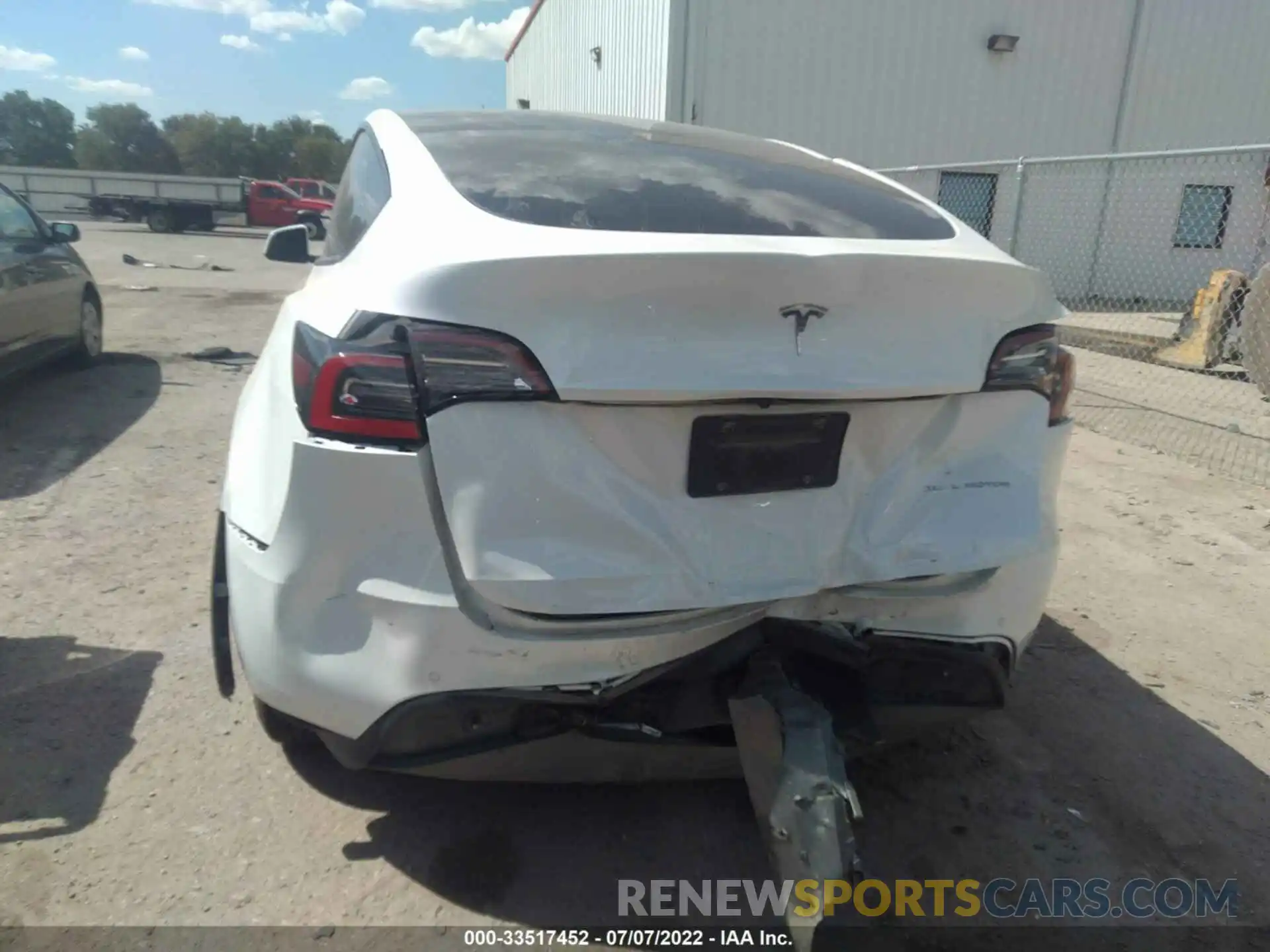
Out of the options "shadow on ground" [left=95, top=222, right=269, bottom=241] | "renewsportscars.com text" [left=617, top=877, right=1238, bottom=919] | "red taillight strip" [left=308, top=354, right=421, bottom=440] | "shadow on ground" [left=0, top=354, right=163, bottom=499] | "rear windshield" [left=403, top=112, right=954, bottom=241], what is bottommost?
"shadow on ground" [left=95, top=222, right=269, bottom=241]

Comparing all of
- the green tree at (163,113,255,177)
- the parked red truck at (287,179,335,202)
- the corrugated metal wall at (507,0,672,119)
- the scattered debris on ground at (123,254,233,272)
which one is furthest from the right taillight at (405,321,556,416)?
the green tree at (163,113,255,177)

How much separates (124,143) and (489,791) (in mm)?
85216

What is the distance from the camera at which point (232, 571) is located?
7.00 feet

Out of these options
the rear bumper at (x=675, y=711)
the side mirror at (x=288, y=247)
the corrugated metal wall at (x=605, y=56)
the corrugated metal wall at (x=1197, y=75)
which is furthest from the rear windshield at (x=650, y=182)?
the corrugated metal wall at (x=1197, y=75)

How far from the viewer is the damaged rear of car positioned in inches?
70.5

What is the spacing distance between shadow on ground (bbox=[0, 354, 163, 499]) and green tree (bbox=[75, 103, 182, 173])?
67878mm

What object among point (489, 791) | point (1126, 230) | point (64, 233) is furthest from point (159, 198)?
point (489, 791)

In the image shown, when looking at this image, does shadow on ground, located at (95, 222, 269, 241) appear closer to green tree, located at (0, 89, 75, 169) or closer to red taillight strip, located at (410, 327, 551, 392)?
red taillight strip, located at (410, 327, 551, 392)

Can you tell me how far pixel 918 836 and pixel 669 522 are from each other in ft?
4.21

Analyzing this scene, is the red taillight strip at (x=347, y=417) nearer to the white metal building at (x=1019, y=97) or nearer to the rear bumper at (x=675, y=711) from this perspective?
the rear bumper at (x=675, y=711)

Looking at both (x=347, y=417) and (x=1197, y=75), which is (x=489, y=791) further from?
(x=1197, y=75)

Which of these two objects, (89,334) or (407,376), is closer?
(407,376)

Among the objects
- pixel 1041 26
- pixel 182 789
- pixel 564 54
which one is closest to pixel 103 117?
pixel 564 54

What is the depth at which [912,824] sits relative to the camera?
2.58m
